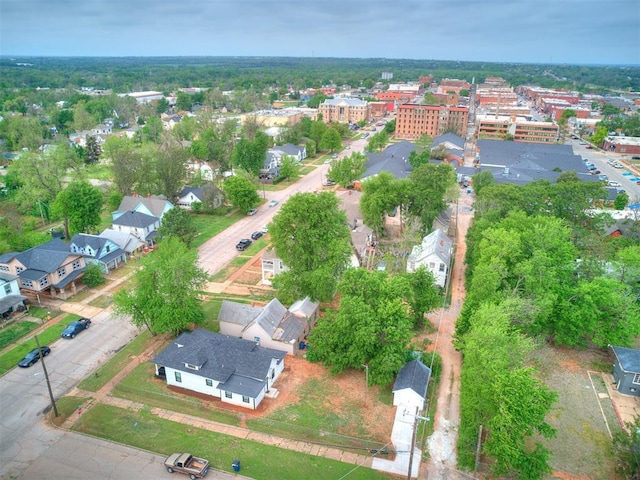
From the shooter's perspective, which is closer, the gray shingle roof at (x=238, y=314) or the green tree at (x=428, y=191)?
the gray shingle roof at (x=238, y=314)

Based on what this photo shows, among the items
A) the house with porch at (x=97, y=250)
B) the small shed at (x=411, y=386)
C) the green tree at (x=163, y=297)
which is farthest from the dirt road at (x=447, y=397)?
the house with porch at (x=97, y=250)

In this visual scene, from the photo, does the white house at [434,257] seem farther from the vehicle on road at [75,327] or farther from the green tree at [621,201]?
the green tree at [621,201]

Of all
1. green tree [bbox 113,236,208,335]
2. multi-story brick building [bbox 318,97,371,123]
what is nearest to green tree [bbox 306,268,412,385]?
green tree [bbox 113,236,208,335]

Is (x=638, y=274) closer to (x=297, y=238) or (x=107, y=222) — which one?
(x=297, y=238)

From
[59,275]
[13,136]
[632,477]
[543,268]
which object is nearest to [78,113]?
[13,136]

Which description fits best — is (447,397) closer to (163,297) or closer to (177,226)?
(163,297)
